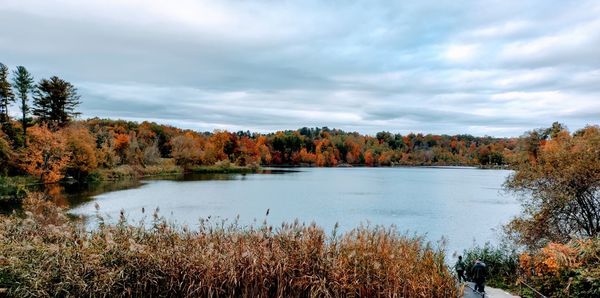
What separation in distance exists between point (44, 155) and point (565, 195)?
43816 mm

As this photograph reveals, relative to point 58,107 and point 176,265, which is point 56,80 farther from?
point 176,265

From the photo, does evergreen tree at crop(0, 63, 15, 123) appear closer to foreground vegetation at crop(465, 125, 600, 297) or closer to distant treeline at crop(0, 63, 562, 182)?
distant treeline at crop(0, 63, 562, 182)

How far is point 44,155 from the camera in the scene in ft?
136

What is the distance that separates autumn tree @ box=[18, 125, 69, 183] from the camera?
130 ft

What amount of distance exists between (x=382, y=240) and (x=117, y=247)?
13.0 ft

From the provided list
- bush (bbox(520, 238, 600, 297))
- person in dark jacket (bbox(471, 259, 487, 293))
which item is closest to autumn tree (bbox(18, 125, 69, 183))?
person in dark jacket (bbox(471, 259, 487, 293))

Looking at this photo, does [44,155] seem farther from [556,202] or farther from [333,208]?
[556,202]

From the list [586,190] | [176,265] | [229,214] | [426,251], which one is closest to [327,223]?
[229,214]

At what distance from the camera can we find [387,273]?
6102 mm

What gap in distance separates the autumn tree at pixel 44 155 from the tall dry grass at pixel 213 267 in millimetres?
38662

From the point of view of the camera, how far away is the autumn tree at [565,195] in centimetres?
1167

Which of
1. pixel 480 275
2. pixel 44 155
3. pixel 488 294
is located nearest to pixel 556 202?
pixel 488 294

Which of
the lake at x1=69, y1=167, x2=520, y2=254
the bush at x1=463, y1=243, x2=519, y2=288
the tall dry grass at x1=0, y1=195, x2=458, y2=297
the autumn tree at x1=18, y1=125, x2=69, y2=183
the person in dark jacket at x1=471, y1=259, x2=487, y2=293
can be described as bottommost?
the lake at x1=69, y1=167, x2=520, y2=254

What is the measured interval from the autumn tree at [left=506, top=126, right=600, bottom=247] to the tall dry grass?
723 cm
